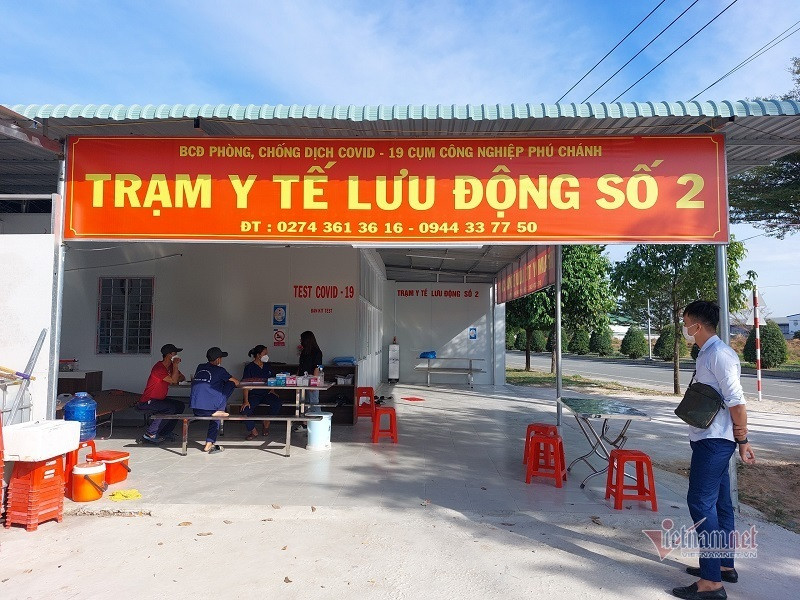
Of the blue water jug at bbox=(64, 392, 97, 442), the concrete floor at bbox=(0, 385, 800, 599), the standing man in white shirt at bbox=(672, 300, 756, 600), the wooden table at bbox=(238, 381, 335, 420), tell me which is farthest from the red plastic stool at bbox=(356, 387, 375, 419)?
the standing man in white shirt at bbox=(672, 300, 756, 600)

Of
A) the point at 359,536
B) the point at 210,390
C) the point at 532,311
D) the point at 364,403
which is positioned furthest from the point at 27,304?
the point at 532,311

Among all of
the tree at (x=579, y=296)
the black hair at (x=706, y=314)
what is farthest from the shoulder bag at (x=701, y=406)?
the tree at (x=579, y=296)

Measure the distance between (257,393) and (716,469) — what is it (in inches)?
252

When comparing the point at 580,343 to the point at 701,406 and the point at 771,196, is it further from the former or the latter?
the point at 701,406

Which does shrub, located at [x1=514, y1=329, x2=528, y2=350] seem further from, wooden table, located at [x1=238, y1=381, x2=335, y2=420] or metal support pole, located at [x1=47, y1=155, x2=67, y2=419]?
metal support pole, located at [x1=47, y1=155, x2=67, y2=419]

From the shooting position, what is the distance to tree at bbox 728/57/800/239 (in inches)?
285

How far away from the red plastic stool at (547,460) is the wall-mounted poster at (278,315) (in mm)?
5227

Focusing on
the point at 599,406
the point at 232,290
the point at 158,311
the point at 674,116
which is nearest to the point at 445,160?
the point at 674,116

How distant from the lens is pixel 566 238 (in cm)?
530

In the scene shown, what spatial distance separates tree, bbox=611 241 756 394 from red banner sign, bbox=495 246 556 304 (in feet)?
10.8

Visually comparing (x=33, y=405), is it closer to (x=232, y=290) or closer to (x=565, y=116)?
(x=232, y=290)

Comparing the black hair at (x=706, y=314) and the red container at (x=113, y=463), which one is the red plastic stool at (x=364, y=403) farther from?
the black hair at (x=706, y=314)

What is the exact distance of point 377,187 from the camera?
5.43 m

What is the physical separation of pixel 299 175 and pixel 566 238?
267 centimetres
